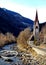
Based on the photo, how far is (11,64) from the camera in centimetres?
3769

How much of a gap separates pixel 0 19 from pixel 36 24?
9281 centimetres

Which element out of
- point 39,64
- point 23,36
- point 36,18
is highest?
point 36,18

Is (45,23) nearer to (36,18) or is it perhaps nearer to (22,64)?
(36,18)

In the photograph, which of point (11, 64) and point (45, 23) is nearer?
point (11, 64)

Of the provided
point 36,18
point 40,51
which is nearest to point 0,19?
point 36,18

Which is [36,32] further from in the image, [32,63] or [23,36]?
[32,63]

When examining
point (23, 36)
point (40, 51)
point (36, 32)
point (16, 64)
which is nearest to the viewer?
point (16, 64)

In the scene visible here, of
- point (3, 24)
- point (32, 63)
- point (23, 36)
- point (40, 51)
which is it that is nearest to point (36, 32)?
point (23, 36)

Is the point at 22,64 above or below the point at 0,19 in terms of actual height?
below

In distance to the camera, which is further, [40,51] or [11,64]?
[40,51]

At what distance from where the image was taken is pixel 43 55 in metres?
43.6

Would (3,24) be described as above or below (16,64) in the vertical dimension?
above

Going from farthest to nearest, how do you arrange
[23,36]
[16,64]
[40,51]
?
[23,36], [40,51], [16,64]

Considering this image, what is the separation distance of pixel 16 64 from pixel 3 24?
13113cm
